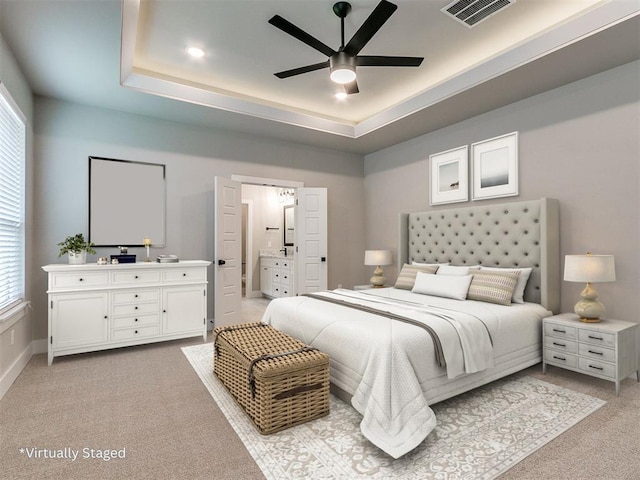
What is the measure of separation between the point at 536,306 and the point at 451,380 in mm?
1488

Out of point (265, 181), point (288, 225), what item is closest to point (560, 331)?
point (265, 181)

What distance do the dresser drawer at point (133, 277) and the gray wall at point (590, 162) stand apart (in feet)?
13.4

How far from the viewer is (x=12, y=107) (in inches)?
121

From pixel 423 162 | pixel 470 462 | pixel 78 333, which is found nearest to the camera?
pixel 470 462

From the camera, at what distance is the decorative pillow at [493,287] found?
3.31 meters

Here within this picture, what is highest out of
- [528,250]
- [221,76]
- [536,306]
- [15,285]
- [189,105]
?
[221,76]

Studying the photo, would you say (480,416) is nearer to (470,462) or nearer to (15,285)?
(470,462)

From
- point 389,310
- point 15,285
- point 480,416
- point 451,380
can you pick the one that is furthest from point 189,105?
point 480,416

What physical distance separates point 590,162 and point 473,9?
1.79 metres

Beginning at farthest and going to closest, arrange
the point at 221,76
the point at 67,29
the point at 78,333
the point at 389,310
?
the point at 221,76 → the point at 78,333 → the point at 389,310 → the point at 67,29

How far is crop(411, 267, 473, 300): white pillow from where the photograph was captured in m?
3.58

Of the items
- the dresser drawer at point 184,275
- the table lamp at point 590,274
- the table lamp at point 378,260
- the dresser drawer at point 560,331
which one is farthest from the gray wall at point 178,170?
the table lamp at point 590,274

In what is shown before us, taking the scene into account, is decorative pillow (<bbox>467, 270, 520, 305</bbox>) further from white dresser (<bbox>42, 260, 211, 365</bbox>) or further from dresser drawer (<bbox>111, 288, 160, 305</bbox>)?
dresser drawer (<bbox>111, 288, 160, 305</bbox>)

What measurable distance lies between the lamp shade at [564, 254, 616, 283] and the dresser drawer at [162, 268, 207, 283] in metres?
3.75
